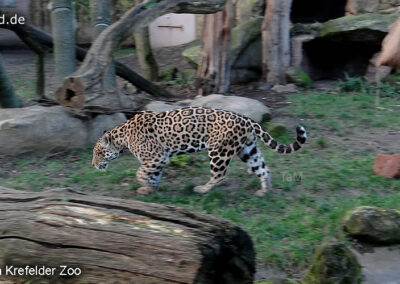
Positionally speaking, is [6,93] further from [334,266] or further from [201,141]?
[334,266]

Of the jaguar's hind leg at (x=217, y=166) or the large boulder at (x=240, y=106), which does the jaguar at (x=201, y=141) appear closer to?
the jaguar's hind leg at (x=217, y=166)

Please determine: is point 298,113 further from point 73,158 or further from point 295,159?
point 73,158

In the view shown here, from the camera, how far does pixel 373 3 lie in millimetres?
13758

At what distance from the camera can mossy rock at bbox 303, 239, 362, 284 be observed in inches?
194

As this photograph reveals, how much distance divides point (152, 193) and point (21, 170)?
1.84 meters

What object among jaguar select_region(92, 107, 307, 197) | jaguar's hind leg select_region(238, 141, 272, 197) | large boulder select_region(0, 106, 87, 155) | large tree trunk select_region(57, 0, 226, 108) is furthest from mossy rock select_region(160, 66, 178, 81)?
jaguar's hind leg select_region(238, 141, 272, 197)

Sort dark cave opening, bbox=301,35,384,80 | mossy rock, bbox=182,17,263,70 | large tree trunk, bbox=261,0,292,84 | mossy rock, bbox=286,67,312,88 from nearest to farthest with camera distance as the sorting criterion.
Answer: large tree trunk, bbox=261,0,292,84 < mossy rock, bbox=286,67,312,88 < mossy rock, bbox=182,17,263,70 < dark cave opening, bbox=301,35,384,80

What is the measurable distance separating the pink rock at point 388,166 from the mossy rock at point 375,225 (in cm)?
153

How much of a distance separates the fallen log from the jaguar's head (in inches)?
136

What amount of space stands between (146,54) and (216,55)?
1.84 metres

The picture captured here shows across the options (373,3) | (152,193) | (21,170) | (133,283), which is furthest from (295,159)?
(373,3)

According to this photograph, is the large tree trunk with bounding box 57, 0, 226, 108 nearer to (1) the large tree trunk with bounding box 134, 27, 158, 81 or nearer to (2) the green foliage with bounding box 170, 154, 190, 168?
(2) the green foliage with bounding box 170, 154, 190, 168

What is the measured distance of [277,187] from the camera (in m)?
7.41

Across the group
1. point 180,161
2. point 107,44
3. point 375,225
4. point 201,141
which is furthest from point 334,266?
point 107,44
